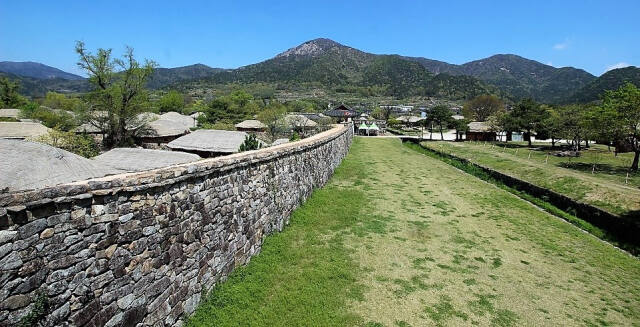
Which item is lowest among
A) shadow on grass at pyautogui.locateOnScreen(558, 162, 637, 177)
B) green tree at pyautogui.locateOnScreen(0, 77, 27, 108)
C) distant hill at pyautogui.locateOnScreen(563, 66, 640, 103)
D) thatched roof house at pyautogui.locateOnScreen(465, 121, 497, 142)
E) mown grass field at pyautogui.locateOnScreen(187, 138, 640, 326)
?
mown grass field at pyautogui.locateOnScreen(187, 138, 640, 326)

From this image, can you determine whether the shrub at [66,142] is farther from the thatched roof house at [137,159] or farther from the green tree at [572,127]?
the green tree at [572,127]

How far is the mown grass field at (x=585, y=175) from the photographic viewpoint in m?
13.6

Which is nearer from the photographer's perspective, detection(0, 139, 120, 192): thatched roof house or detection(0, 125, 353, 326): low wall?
detection(0, 125, 353, 326): low wall

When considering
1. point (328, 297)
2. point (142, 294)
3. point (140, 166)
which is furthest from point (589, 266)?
point (140, 166)

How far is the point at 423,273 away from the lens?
809 centimetres

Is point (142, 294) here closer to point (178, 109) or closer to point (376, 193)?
point (376, 193)

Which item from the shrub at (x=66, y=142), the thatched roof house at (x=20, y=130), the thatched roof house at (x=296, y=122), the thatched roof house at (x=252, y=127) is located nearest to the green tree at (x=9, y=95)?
the thatched roof house at (x=252, y=127)

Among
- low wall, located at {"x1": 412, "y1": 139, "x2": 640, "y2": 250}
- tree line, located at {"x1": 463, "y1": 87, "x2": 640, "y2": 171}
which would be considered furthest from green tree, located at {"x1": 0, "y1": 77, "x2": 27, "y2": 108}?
tree line, located at {"x1": 463, "y1": 87, "x2": 640, "y2": 171}

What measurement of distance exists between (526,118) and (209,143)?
113ft

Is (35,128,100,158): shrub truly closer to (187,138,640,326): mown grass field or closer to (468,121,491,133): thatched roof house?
(187,138,640,326): mown grass field

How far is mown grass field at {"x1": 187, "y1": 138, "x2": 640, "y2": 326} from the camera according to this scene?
21.0ft

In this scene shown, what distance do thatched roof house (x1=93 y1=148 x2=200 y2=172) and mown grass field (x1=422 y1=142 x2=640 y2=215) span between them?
16377 millimetres

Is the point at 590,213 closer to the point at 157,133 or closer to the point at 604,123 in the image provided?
the point at 604,123

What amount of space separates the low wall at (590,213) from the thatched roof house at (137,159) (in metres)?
15.7
